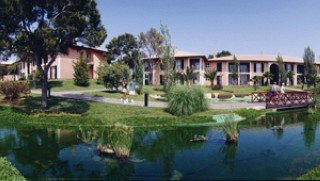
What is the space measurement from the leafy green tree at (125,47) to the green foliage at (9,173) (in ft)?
218

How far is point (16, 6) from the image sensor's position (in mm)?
28500

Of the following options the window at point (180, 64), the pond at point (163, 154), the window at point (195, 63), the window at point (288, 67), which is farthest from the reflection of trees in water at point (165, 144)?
the window at point (288, 67)

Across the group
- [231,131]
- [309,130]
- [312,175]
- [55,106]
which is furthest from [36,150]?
[309,130]

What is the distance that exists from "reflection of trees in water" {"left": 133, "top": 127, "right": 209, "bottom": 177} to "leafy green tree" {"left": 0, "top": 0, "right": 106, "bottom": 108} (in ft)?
41.7

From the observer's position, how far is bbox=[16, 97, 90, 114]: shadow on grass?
1251 inches

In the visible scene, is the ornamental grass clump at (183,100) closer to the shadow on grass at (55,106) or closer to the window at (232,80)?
the shadow on grass at (55,106)

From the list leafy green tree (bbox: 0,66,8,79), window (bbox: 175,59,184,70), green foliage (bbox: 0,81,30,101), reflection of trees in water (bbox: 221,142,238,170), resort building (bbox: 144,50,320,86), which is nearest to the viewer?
reflection of trees in water (bbox: 221,142,238,170)

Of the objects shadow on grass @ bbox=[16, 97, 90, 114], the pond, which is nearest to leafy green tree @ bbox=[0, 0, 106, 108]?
shadow on grass @ bbox=[16, 97, 90, 114]

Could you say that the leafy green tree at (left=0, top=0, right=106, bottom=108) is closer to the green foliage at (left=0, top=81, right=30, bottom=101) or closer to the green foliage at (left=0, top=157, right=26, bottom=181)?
the green foliage at (left=0, top=81, right=30, bottom=101)

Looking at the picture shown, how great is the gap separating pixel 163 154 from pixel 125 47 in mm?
65648

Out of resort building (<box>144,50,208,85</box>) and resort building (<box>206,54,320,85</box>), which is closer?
resort building (<box>144,50,208,85</box>)

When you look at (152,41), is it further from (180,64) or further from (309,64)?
(309,64)

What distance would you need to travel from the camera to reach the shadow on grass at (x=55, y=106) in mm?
31781

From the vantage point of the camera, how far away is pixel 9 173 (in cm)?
1433
